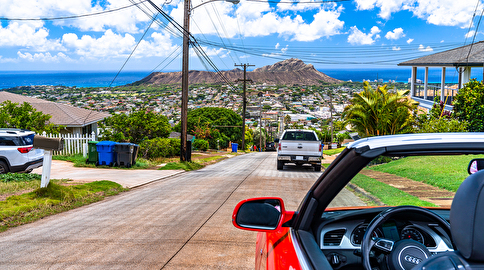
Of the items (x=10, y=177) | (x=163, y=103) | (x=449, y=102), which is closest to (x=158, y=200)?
(x=10, y=177)

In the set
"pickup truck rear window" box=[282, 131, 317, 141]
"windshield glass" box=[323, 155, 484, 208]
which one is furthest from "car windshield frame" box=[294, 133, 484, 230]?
→ "pickup truck rear window" box=[282, 131, 317, 141]

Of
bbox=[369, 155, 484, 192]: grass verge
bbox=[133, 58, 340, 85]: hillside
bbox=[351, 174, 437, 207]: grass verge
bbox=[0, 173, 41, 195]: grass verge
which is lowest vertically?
bbox=[0, 173, 41, 195]: grass verge

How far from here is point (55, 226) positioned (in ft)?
→ 23.9

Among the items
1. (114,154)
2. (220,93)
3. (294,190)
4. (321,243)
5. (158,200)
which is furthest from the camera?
(220,93)

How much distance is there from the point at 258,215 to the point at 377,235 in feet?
2.45

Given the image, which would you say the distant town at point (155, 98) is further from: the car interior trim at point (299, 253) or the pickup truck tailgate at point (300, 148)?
the car interior trim at point (299, 253)

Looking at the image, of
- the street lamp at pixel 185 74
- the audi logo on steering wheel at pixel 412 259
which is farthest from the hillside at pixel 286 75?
the audi logo on steering wheel at pixel 412 259

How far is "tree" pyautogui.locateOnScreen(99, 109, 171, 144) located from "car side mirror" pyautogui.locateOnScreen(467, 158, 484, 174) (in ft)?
73.2

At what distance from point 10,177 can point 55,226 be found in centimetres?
639

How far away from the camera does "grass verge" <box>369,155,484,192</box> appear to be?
6.25 ft

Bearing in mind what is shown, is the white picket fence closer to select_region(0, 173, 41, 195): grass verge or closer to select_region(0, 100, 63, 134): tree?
select_region(0, 100, 63, 134): tree

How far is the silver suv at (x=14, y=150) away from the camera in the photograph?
43.9ft

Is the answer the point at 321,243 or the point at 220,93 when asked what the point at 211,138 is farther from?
the point at 321,243

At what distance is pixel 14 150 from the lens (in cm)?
1347
